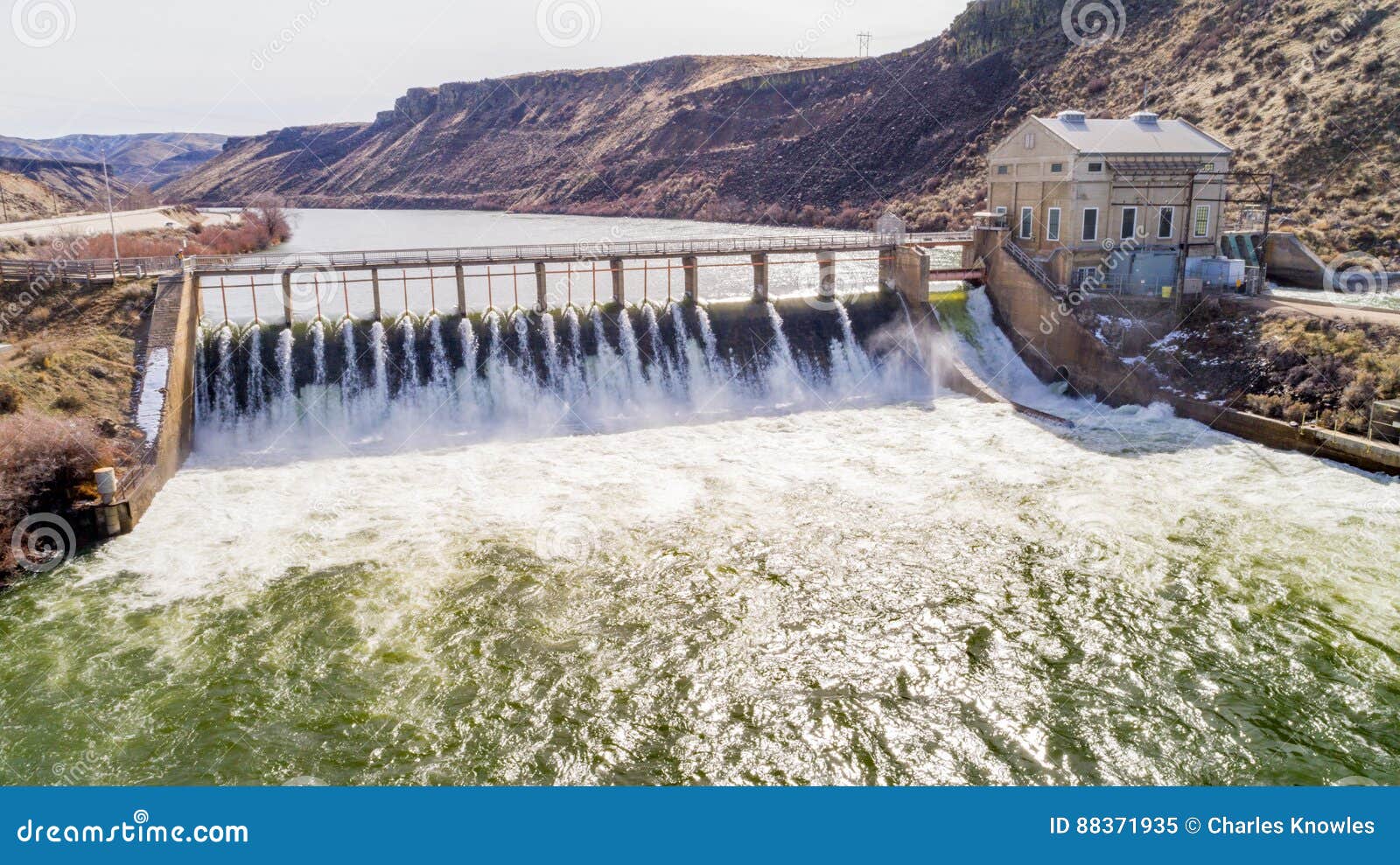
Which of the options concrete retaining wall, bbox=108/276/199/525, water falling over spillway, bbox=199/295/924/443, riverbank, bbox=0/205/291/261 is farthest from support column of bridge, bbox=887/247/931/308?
riverbank, bbox=0/205/291/261

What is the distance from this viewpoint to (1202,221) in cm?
3862

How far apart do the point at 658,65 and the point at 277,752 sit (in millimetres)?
144972

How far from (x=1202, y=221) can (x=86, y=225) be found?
2460 inches

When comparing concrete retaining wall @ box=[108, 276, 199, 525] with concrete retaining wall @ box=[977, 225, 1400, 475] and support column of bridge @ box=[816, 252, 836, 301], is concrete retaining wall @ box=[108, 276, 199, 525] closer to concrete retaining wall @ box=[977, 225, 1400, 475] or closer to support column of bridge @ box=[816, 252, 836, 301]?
support column of bridge @ box=[816, 252, 836, 301]

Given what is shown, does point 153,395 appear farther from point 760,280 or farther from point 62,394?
point 760,280

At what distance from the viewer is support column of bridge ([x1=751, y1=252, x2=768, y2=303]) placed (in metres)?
38.1

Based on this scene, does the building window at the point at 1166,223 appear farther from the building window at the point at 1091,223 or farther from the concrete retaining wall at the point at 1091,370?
the concrete retaining wall at the point at 1091,370

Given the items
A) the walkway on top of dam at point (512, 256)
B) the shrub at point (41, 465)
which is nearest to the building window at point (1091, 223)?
the walkway on top of dam at point (512, 256)

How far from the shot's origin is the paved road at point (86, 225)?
54041 mm

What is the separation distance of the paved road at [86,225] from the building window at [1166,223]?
52225mm

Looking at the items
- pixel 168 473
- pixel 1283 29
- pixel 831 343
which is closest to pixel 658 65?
pixel 1283 29

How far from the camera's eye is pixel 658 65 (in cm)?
14700

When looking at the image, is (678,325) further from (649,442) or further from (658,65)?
(658,65)

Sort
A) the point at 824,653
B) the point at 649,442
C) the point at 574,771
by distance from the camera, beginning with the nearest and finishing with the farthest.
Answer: the point at 574,771, the point at 824,653, the point at 649,442
